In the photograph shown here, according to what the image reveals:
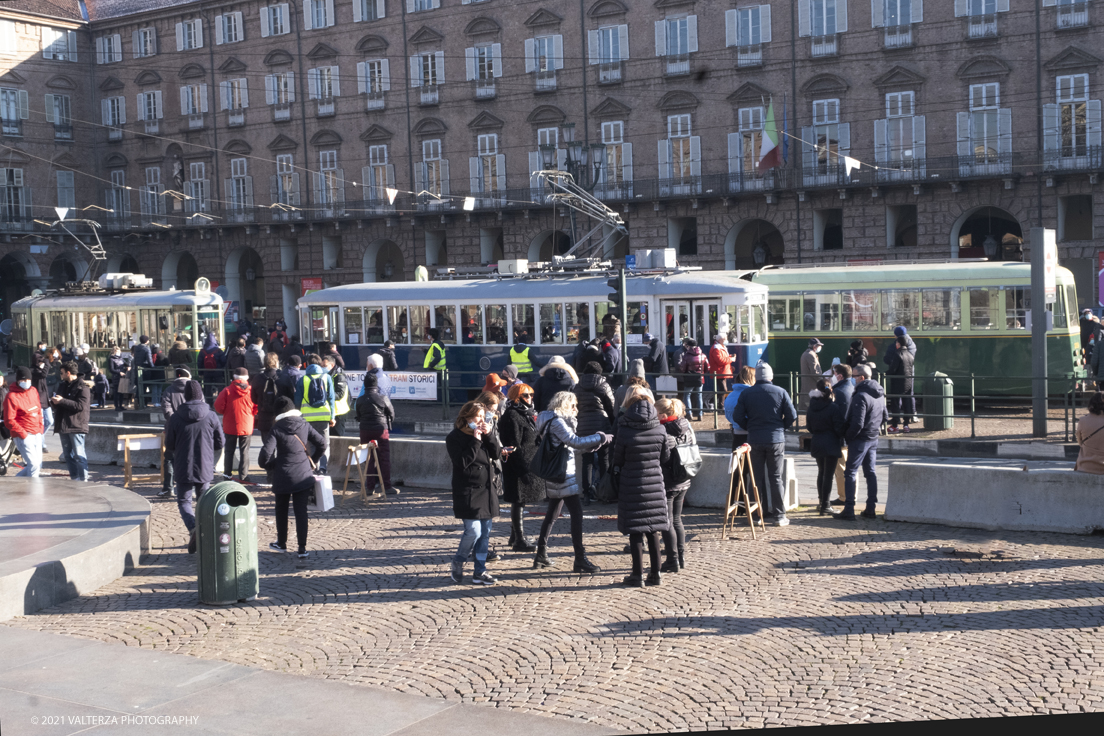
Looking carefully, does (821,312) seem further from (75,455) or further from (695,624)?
(695,624)

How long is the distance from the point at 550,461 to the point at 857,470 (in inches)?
158

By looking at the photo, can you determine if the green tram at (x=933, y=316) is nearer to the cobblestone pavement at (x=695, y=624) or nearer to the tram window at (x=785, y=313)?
the tram window at (x=785, y=313)

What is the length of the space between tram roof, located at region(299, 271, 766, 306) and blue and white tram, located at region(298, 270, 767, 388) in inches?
0.8

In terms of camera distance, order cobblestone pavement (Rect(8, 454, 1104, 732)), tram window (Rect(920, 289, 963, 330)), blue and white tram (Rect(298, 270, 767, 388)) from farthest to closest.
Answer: blue and white tram (Rect(298, 270, 767, 388)) < tram window (Rect(920, 289, 963, 330)) < cobblestone pavement (Rect(8, 454, 1104, 732))

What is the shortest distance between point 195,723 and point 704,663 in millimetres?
3207

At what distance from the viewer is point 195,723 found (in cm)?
673

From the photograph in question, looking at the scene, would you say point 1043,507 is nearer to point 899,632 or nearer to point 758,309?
point 899,632

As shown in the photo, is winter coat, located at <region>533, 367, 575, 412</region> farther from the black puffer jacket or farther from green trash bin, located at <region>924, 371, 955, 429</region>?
green trash bin, located at <region>924, 371, 955, 429</region>

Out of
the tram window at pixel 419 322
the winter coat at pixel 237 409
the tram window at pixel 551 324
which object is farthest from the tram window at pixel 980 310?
the winter coat at pixel 237 409

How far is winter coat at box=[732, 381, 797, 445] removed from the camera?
1220cm

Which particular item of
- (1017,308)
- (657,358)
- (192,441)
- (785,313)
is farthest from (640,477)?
(785,313)

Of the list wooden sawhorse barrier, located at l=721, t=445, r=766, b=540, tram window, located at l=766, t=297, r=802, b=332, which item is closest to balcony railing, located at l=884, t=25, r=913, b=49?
tram window, located at l=766, t=297, r=802, b=332

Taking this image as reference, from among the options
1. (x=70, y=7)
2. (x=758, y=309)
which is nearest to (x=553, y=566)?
(x=758, y=309)

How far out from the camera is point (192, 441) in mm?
11688
